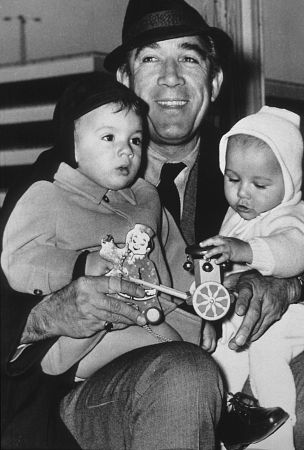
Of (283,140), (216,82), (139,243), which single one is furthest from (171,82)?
(139,243)

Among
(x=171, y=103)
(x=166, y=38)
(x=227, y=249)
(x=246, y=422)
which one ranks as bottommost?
(x=246, y=422)

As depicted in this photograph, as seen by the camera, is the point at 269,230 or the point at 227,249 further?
the point at 269,230

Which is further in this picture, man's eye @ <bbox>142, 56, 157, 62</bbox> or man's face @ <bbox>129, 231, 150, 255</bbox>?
man's eye @ <bbox>142, 56, 157, 62</bbox>

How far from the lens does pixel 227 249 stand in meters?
0.88

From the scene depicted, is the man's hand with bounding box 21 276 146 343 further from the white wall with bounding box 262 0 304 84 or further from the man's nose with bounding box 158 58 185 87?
the white wall with bounding box 262 0 304 84

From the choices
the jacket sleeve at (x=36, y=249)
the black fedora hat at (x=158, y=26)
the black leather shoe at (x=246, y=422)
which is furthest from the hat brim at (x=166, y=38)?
the black leather shoe at (x=246, y=422)

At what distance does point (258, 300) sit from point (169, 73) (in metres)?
0.41

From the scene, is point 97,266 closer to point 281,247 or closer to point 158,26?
point 281,247

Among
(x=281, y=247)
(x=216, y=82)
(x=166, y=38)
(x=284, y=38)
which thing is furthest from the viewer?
(x=284, y=38)

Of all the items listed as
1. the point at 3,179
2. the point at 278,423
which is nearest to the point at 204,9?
the point at 3,179

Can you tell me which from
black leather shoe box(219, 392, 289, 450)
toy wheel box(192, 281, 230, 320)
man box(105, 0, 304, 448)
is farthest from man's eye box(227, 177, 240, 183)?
black leather shoe box(219, 392, 289, 450)

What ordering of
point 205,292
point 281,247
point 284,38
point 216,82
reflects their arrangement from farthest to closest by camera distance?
point 284,38
point 216,82
point 281,247
point 205,292

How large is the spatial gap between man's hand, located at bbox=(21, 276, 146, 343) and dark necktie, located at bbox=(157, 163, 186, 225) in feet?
0.89

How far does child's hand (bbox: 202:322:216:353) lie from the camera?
3.34ft
